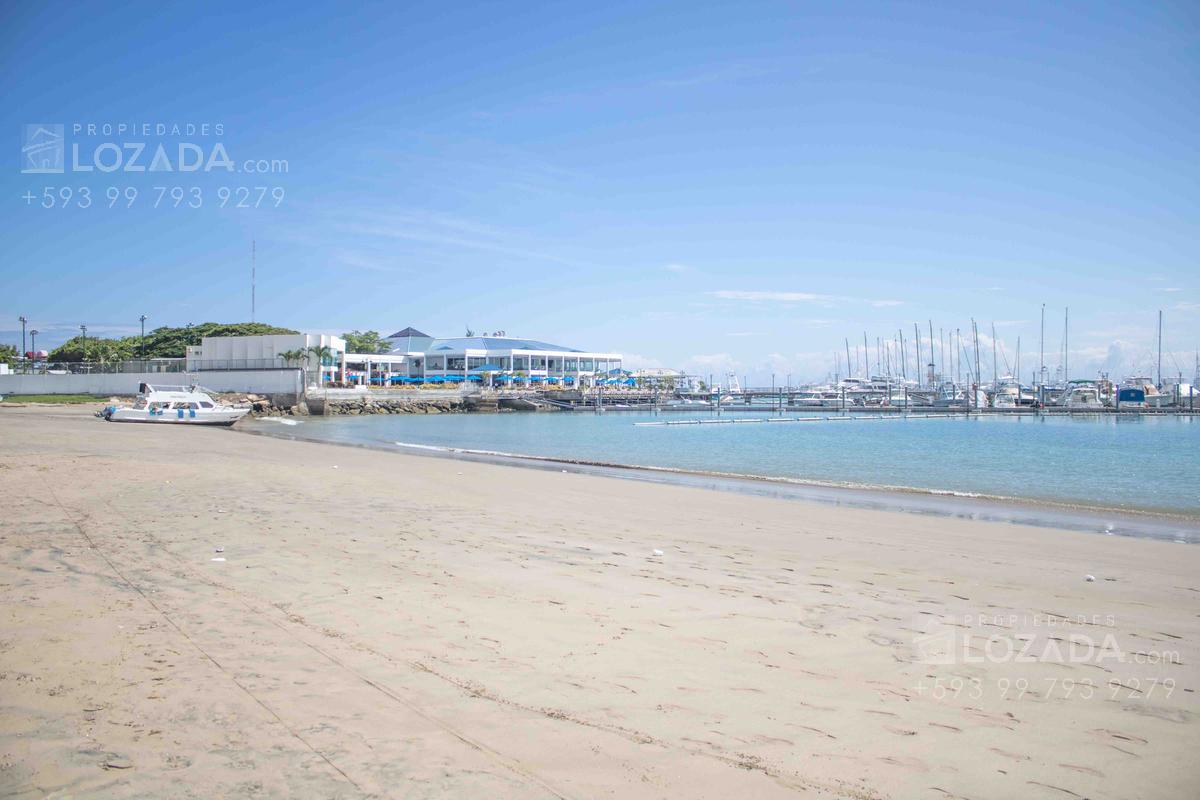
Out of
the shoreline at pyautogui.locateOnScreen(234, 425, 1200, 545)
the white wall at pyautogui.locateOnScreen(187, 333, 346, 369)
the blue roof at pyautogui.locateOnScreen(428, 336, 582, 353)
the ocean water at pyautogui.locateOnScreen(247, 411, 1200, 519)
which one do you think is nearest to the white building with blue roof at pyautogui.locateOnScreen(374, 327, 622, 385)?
the blue roof at pyautogui.locateOnScreen(428, 336, 582, 353)

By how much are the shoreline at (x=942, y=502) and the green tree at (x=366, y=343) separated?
10005 cm

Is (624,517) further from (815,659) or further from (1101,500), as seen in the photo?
(1101,500)

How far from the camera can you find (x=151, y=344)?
322 ft

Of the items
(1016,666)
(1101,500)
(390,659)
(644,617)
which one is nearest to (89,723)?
(390,659)

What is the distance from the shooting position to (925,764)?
154 inches

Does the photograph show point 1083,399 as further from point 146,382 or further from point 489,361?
point 146,382

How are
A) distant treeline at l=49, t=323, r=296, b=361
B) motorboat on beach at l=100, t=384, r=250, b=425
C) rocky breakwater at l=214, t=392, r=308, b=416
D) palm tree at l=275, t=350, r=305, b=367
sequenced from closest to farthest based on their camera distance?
motorboat on beach at l=100, t=384, r=250, b=425 → rocky breakwater at l=214, t=392, r=308, b=416 → palm tree at l=275, t=350, r=305, b=367 → distant treeline at l=49, t=323, r=296, b=361

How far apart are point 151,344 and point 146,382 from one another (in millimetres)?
40086

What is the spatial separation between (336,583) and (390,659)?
231 cm

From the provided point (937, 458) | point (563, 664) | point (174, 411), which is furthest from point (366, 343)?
point (563, 664)

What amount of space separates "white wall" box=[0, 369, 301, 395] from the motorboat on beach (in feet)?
76.5

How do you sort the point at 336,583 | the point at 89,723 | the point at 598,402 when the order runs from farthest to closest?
the point at 598,402 < the point at 336,583 < the point at 89,723

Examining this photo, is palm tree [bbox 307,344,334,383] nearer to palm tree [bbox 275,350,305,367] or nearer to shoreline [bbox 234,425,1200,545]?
palm tree [bbox 275,350,305,367]

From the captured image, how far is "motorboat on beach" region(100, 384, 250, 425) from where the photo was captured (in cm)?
4003
